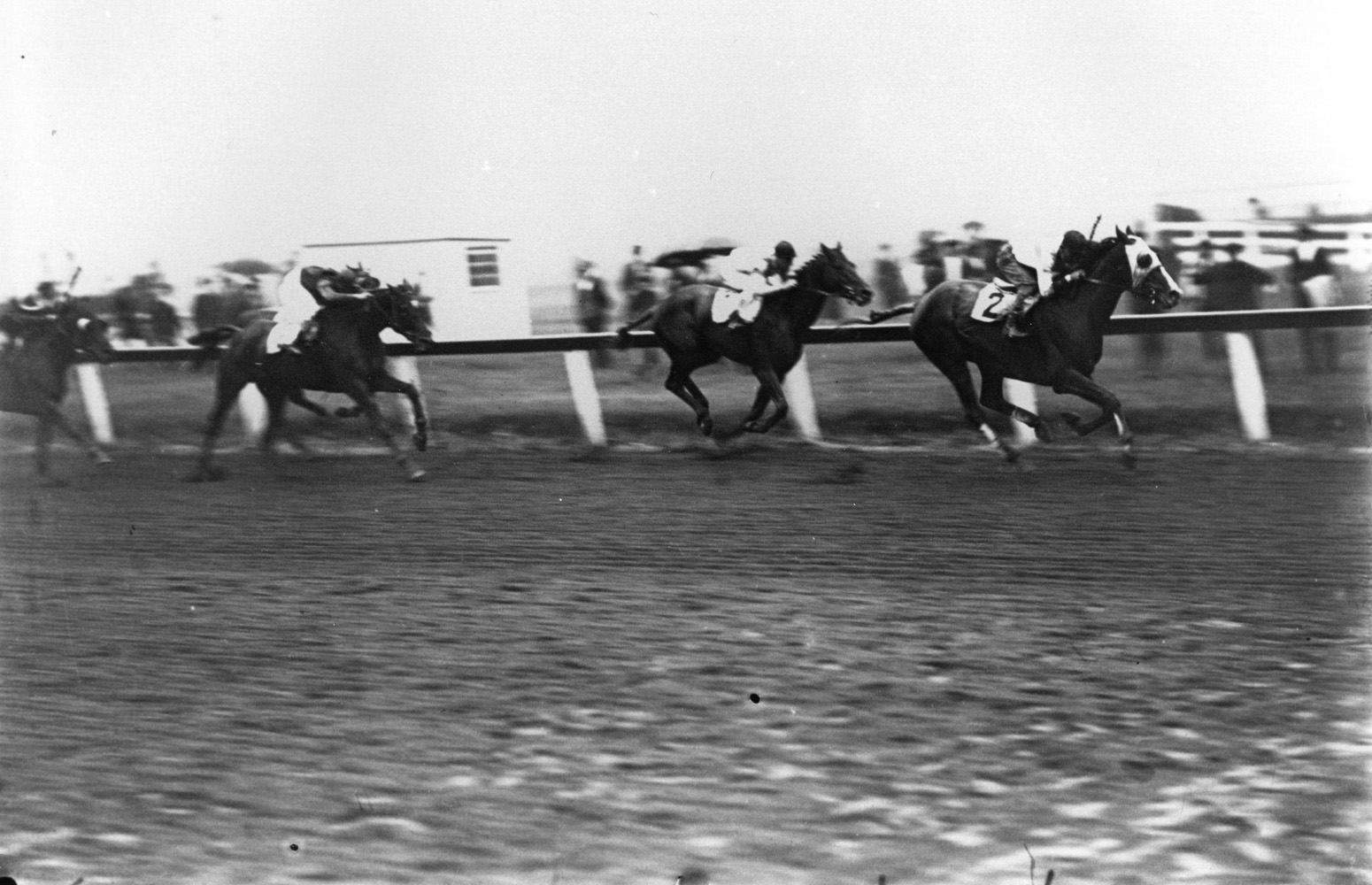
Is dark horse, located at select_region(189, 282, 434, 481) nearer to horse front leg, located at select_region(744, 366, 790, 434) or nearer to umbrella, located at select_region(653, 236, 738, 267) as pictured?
umbrella, located at select_region(653, 236, 738, 267)

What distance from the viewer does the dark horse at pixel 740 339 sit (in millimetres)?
5031

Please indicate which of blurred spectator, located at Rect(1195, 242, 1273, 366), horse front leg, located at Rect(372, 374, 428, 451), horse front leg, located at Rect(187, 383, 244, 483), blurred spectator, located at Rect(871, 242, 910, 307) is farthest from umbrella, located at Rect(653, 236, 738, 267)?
horse front leg, located at Rect(187, 383, 244, 483)

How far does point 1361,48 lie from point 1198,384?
1067 mm

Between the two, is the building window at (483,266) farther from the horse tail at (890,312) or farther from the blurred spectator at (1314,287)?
the blurred spectator at (1314,287)

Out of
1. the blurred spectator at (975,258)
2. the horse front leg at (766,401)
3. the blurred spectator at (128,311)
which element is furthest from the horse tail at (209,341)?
the blurred spectator at (975,258)

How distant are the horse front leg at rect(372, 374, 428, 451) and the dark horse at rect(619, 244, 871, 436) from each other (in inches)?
30.6

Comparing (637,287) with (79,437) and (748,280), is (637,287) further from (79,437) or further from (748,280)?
(79,437)

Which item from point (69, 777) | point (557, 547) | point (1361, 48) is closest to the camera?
point (1361, 48)

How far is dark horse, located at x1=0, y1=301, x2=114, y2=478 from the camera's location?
17.7 feet

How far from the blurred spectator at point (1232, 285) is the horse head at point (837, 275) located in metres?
1.02

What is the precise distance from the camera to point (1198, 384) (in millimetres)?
4707

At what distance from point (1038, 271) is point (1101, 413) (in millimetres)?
490

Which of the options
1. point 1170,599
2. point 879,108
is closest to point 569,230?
point 879,108

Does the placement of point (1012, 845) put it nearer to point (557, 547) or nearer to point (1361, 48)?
point (557, 547)
